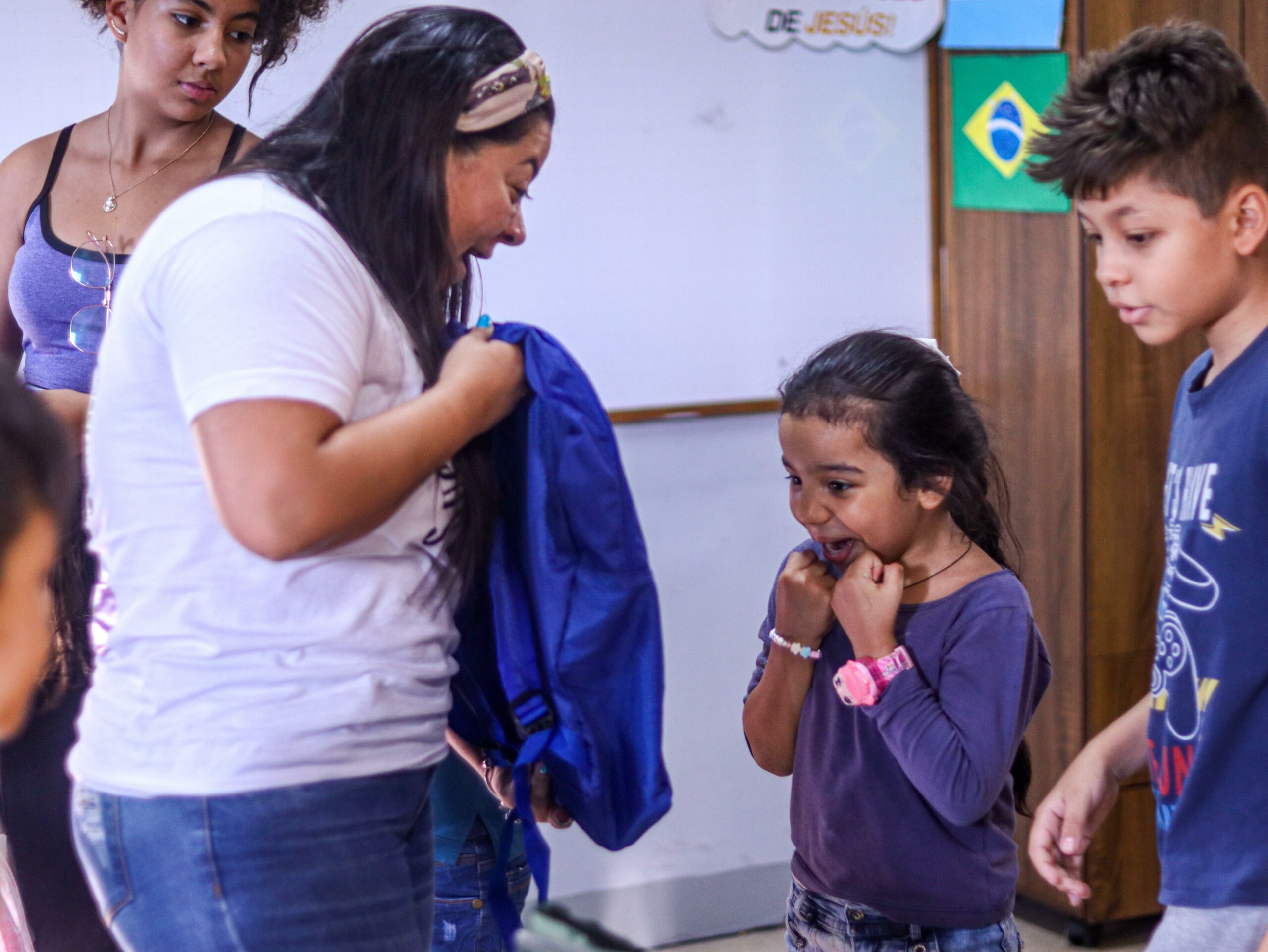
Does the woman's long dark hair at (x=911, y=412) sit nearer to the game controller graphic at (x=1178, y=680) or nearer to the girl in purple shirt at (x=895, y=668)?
the girl in purple shirt at (x=895, y=668)

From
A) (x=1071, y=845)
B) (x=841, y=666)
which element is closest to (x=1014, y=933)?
(x=1071, y=845)

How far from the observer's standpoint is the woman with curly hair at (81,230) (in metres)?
1.66

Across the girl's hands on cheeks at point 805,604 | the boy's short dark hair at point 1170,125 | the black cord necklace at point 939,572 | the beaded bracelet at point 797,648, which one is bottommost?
the beaded bracelet at point 797,648

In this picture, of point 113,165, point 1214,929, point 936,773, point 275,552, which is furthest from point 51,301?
point 1214,929

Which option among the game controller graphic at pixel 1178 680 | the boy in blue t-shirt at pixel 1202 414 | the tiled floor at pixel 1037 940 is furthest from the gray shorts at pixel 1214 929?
the tiled floor at pixel 1037 940

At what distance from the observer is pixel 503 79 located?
1.13 metres

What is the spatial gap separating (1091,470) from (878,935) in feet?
5.11

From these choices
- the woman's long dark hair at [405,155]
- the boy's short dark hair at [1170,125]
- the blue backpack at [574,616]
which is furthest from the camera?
the boy's short dark hair at [1170,125]

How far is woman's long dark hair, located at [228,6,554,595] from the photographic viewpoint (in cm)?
107

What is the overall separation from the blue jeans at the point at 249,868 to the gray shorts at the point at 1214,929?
737 mm

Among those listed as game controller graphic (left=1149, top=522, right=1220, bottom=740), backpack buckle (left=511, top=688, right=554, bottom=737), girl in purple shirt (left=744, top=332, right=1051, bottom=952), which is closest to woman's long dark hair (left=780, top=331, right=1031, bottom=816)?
girl in purple shirt (left=744, top=332, right=1051, bottom=952)

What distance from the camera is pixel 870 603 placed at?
1.53 metres

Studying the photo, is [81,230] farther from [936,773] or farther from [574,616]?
[936,773]

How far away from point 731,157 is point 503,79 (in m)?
1.87
